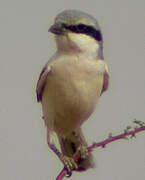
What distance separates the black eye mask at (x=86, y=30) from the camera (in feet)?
7.16

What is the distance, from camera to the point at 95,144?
4.62ft

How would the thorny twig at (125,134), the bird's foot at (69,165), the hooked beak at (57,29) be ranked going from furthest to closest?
the hooked beak at (57,29), the bird's foot at (69,165), the thorny twig at (125,134)

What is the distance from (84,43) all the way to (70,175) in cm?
86

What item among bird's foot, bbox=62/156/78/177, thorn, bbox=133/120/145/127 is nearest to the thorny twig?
thorn, bbox=133/120/145/127

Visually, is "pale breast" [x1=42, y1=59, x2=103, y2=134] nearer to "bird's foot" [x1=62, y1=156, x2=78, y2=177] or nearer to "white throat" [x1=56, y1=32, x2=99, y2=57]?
"white throat" [x1=56, y1=32, x2=99, y2=57]

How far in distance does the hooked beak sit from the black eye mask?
0.03 metres

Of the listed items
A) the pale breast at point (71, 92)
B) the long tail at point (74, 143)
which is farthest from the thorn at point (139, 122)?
the long tail at point (74, 143)

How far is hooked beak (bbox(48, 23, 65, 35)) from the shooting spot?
2135 millimetres

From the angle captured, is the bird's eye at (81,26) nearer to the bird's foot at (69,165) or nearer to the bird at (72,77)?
the bird at (72,77)

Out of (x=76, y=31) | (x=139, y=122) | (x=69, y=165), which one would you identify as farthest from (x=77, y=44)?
(x=139, y=122)

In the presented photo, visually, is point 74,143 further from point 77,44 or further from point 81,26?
point 81,26

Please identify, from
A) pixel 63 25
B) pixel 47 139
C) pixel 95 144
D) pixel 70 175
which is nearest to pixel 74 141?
pixel 47 139

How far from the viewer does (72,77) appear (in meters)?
2.18

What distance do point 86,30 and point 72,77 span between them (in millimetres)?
343
